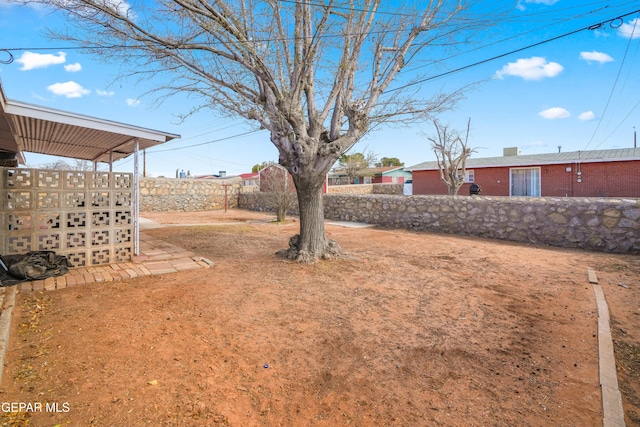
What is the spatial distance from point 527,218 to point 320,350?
7684 mm

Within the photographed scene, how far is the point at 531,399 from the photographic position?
233 centimetres

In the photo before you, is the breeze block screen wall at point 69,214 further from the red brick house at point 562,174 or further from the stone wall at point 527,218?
the red brick house at point 562,174

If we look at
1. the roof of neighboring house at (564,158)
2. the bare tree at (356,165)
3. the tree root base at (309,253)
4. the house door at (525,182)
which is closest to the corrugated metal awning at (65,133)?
the tree root base at (309,253)

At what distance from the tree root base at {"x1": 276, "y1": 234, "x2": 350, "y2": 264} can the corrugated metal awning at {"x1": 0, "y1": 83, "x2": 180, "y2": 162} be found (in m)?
3.07

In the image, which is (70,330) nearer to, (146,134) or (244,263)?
(244,263)

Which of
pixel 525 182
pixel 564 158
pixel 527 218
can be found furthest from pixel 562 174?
pixel 527 218

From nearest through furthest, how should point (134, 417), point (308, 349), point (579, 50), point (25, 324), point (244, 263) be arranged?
point (134, 417) < point (308, 349) < point (25, 324) < point (244, 263) < point (579, 50)

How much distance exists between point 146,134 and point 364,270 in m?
4.66

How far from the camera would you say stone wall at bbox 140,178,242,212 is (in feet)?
62.0

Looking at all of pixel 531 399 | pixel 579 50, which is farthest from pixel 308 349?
pixel 579 50

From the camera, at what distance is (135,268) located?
17.7ft

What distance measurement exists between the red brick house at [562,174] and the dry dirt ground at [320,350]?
16.4m

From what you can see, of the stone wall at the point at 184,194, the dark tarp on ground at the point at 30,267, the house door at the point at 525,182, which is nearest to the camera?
the dark tarp on ground at the point at 30,267

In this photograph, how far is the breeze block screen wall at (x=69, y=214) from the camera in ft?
15.9
